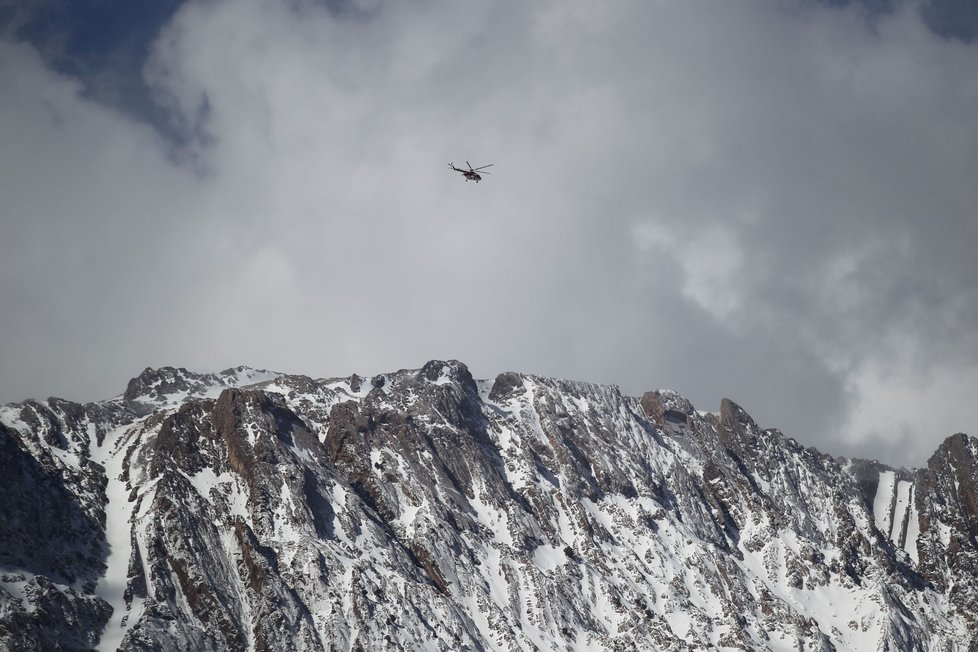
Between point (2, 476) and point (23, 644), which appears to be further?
point (2, 476)

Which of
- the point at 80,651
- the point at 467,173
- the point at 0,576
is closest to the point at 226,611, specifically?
the point at 80,651

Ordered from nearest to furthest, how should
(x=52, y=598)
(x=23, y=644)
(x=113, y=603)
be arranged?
(x=23, y=644) → (x=52, y=598) → (x=113, y=603)

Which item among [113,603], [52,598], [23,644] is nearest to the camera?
[23,644]

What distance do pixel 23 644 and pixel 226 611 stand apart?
132 feet

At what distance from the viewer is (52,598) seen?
7067 inches

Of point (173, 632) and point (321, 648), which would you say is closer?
point (173, 632)

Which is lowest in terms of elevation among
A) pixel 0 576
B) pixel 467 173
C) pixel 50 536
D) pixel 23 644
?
pixel 23 644

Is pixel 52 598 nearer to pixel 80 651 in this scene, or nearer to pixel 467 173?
pixel 80 651

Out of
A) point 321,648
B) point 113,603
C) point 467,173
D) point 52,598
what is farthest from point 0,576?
point 467,173

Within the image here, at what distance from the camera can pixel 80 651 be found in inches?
6914

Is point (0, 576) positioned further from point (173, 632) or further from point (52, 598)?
point (173, 632)

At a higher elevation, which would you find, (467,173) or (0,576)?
(467,173)

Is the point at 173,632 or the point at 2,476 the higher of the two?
the point at 2,476

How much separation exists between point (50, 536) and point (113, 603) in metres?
21.0
